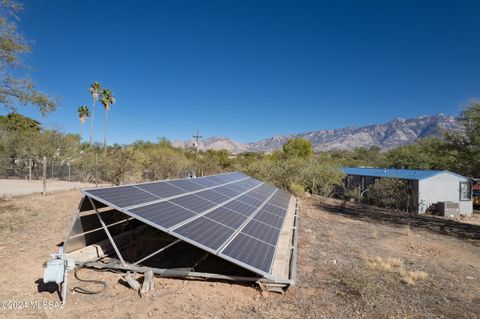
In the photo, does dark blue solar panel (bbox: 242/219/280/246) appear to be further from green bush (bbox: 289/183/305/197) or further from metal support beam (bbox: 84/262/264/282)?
green bush (bbox: 289/183/305/197)

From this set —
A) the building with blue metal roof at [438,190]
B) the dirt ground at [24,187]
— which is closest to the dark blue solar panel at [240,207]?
the dirt ground at [24,187]

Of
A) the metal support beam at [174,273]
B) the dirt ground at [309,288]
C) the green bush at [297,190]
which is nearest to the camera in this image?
the dirt ground at [309,288]

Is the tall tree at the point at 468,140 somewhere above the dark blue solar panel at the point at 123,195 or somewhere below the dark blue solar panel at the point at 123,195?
above

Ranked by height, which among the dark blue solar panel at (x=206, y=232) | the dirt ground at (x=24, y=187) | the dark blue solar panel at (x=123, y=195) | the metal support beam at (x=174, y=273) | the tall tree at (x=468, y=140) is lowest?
the metal support beam at (x=174, y=273)

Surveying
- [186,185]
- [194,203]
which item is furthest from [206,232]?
[186,185]

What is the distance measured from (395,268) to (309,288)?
2778 mm

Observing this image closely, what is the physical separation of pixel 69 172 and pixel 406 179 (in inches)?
1139

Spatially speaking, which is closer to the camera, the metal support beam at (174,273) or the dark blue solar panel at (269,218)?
the metal support beam at (174,273)

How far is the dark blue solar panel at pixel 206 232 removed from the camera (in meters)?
5.34

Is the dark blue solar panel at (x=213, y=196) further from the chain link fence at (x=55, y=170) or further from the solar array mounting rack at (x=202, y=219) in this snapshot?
the chain link fence at (x=55, y=170)

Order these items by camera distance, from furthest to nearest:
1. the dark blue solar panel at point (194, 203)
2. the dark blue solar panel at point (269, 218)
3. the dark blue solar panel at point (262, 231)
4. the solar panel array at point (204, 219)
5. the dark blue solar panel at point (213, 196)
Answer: the dark blue solar panel at point (213, 196)
the dark blue solar panel at point (269, 218)
the dark blue solar panel at point (194, 203)
the dark blue solar panel at point (262, 231)
the solar panel array at point (204, 219)

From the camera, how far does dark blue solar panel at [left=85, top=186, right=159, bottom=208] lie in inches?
224

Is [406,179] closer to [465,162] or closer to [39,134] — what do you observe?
[465,162]

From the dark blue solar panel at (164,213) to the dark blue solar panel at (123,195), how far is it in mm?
275
